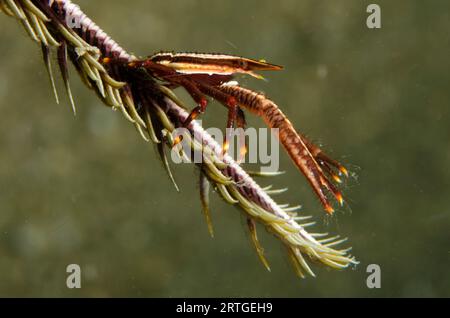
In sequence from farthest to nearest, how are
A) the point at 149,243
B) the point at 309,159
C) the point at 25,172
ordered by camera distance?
the point at 149,243
the point at 25,172
the point at 309,159

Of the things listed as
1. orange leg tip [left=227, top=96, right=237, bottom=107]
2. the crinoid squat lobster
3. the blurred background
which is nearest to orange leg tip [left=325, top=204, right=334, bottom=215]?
the crinoid squat lobster

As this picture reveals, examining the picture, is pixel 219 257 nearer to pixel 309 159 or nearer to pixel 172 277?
pixel 172 277

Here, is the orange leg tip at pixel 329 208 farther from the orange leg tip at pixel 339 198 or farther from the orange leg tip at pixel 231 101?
the orange leg tip at pixel 231 101

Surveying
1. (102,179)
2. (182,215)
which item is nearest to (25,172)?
(102,179)

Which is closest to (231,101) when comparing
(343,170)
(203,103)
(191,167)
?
(203,103)

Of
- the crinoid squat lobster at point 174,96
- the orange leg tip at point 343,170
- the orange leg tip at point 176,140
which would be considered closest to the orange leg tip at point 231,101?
the crinoid squat lobster at point 174,96

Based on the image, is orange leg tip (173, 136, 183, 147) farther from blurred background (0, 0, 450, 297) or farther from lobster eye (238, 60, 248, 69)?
blurred background (0, 0, 450, 297)

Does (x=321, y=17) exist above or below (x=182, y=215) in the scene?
above

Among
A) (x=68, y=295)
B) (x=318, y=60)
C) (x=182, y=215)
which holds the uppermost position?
(x=318, y=60)
